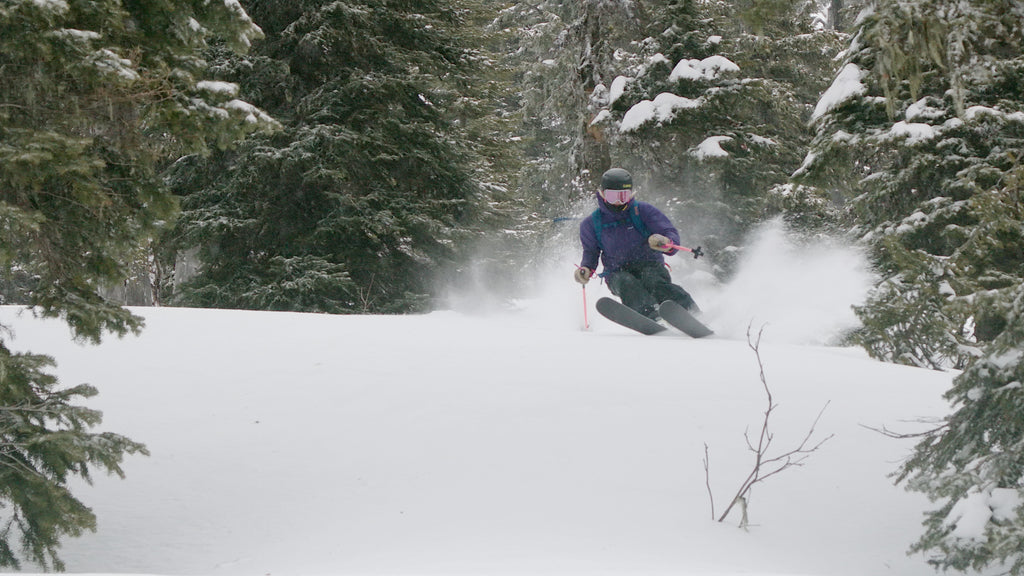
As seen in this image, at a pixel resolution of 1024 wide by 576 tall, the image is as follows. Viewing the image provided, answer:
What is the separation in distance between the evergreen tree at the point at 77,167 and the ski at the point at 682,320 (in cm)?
505

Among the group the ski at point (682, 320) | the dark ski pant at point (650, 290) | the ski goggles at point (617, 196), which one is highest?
A: the ski goggles at point (617, 196)

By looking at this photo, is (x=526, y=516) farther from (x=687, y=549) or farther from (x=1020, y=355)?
(x=1020, y=355)

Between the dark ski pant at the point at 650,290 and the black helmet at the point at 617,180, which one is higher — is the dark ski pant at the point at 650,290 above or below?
below

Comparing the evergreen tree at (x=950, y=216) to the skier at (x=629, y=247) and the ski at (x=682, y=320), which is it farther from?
the skier at (x=629, y=247)

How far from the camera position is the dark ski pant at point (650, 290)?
9547 millimetres

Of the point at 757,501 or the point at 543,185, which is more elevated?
the point at 543,185

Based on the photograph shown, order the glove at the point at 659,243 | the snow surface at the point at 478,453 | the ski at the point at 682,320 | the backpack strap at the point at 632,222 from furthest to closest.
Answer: the backpack strap at the point at 632,222 → the glove at the point at 659,243 → the ski at the point at 682,320 → the snow surface at the point at 478,453

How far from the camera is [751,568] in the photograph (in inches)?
164

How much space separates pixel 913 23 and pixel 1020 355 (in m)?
1.75

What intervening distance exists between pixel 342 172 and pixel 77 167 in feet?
33.9

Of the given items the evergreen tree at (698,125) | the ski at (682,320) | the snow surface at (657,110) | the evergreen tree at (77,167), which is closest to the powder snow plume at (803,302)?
the ski at (682,320)

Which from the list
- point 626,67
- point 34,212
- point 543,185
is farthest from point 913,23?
point 543,185

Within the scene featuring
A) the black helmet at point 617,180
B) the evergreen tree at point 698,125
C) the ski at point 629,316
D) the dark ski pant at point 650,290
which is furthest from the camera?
the evergreen tree at point 698,125

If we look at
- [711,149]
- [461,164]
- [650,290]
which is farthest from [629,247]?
[461,164]
